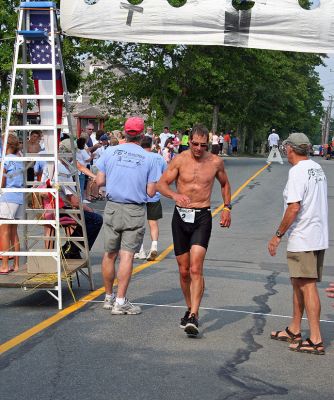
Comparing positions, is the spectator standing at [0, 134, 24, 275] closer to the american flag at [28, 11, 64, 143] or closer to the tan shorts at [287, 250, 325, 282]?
the american flag at [28, 11, 64, 143]

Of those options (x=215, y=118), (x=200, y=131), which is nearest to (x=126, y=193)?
(x=200, y=131)

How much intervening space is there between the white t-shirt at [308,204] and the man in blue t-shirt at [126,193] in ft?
6.14

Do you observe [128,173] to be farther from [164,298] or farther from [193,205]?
[164,298]

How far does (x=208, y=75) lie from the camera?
5009cm

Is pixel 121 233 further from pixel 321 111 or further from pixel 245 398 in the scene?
pixel 321 111

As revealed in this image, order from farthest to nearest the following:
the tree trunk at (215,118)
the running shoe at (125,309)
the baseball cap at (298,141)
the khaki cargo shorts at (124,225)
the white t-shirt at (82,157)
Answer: the tree trunk at (215,118) → the white t-shirt at (82,157) → the khaki cargo shorts at (124,225) → the running shoe at (125,309) → the baseball cap at (298,141)

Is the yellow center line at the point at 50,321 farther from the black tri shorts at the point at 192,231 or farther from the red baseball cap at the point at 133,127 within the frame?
the red baseball cap at the point at 133,127

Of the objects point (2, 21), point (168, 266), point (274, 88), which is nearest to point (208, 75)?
point (2, 21)

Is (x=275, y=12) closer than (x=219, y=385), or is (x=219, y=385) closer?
(x=219, y=385)

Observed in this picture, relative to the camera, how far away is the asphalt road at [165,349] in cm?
625

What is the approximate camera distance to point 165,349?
7480 millimetres

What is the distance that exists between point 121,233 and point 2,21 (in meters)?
33.8

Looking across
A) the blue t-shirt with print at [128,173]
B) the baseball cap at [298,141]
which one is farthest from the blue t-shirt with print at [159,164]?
the baseball cap at [298,141]

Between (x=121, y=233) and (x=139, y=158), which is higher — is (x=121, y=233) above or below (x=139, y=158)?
below
